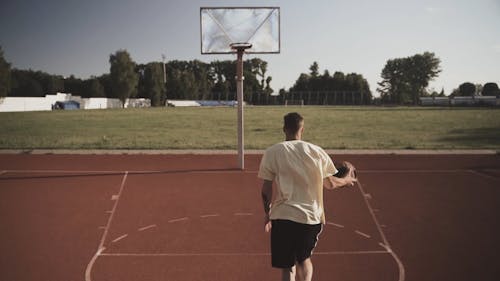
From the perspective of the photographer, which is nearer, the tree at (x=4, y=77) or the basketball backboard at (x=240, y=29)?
the basketball backboard at (x=240, y=29)

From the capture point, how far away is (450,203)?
8594 millimetres

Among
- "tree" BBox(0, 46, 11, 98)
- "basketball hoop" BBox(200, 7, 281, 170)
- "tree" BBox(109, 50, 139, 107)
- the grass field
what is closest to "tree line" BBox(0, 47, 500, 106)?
"tree" BBox(109, 50, 139, 107)

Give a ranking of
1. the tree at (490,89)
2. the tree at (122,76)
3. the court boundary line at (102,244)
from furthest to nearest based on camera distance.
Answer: the tree at (490,89)
the tree at (122,76)
the court boundary line at (102,244)

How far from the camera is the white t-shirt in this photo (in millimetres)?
3824

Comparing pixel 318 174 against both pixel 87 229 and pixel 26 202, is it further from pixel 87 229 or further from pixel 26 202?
pixel 26 202

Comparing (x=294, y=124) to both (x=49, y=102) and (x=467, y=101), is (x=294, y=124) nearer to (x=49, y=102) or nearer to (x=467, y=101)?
(x=49, y=102)

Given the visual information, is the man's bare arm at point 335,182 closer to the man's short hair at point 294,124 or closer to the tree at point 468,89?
the man's short hair at point 294,124

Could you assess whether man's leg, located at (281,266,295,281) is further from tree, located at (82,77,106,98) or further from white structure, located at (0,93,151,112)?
tree, located at (82,77,106,98)

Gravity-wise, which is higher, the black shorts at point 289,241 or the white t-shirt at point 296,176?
the white t-shirt at point 296,176

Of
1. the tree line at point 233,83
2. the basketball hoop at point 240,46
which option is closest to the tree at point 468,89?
the tree line at point 233,83

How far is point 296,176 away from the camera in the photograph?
12.6 feet

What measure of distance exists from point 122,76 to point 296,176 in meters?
99.0

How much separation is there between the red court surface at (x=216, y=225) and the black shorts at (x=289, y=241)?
155cm

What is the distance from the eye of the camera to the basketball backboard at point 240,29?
1238 centimetres
